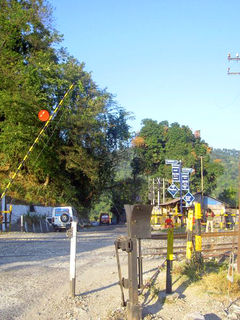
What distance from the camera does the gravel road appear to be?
6.10m

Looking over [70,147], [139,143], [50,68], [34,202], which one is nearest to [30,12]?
[50,68]

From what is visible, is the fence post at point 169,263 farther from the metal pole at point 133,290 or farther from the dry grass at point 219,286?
the metal pole at point 133,290

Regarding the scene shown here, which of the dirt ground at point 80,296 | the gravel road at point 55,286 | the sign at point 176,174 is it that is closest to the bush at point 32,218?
Result: the sign at point 176,174

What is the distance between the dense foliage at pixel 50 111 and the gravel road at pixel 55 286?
66.2ft

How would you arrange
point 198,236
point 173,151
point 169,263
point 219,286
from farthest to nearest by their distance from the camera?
1. point 173,151
2. point 198,236
3. point 219,286
4. point 169,263

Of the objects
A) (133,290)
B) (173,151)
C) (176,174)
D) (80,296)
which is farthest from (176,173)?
(173,151)

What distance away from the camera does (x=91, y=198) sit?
4322 cm

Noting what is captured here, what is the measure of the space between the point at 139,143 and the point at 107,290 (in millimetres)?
64552

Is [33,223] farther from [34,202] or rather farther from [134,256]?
[134,256]

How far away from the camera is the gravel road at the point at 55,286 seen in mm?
6099

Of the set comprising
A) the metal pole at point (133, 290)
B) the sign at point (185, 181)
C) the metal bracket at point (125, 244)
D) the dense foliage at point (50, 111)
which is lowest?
the metal pole at point (133, 290)

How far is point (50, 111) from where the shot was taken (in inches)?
1309

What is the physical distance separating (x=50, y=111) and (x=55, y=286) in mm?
26866

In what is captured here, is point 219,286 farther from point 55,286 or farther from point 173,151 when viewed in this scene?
point 173,151
